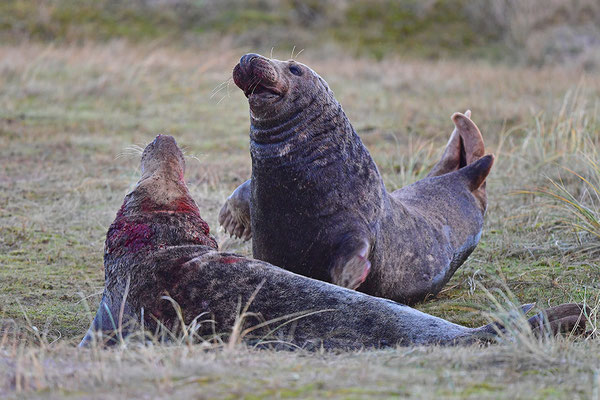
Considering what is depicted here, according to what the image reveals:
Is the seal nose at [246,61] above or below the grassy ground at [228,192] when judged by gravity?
above

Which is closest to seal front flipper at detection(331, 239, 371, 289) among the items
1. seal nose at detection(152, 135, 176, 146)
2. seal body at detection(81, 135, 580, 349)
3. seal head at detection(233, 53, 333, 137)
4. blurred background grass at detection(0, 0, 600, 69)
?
seal body at detection(81, 135, 580, 349)

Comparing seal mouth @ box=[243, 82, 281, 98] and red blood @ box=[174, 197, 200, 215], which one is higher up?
seal mouth @ box=[243, 82, 281, 98]

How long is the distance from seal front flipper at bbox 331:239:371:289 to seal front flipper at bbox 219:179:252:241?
3.04ft

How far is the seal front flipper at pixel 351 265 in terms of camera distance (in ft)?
14.5

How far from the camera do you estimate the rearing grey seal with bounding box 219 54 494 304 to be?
4660mm

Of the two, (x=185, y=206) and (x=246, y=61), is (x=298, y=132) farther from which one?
(x=185, y=206)

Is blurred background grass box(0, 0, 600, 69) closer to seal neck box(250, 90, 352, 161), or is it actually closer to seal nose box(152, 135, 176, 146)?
seal nose box(152, 135, 176, 146)

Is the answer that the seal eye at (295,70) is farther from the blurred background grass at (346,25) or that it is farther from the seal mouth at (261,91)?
the blurred background grass at (346,25)

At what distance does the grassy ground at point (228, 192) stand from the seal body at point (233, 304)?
1.13ft

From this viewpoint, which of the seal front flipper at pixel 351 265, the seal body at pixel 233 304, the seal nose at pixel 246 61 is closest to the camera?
the seal body at pixel 233 304

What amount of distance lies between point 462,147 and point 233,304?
3.12 m

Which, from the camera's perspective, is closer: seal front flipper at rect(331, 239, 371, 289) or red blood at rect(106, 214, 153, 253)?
red blood at rect(106, 214, 153, 253)

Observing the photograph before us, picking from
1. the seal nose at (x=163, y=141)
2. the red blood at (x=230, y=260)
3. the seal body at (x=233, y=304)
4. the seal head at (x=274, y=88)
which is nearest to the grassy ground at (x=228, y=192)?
the seal body at (x=233, y=304)

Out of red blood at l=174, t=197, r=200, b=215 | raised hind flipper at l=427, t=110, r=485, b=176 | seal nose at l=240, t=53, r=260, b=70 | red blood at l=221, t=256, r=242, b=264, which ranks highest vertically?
seal nose at l=240, t=53, r=260, b=70
